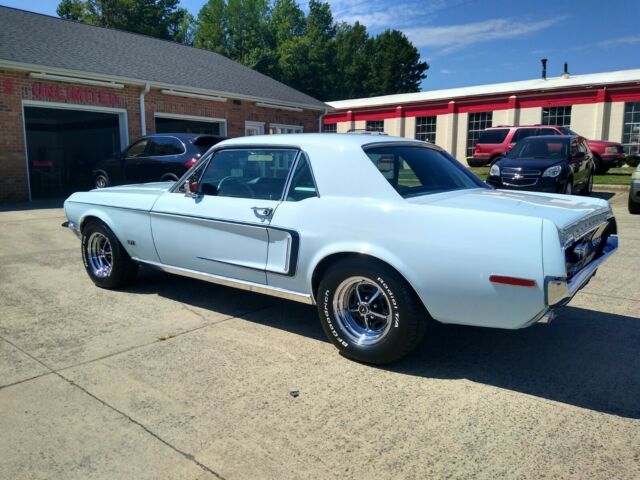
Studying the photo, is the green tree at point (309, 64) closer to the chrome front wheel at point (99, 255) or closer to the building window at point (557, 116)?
the building window at point (557, 116)

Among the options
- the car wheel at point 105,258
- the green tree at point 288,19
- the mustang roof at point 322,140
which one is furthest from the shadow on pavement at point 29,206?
the green tree at point 288,19

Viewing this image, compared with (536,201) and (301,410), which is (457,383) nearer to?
(301,410)

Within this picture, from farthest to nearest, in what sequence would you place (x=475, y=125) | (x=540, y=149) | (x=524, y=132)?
(x=475, y=125)
(x=524, y=132)
(x=540, y=149)

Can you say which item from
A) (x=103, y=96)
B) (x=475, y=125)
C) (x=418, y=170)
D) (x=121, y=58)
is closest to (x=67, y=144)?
(x=121, y=58)

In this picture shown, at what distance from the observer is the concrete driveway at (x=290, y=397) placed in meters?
2.52

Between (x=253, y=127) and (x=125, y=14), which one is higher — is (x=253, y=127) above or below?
below

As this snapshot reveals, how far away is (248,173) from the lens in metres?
4.45

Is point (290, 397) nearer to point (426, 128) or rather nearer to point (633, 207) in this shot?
point (633, 207)

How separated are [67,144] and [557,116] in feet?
77.3

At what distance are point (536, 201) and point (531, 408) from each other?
148cm

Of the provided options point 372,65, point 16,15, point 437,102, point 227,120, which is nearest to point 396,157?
point 227,120

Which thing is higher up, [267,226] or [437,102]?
[437,102]

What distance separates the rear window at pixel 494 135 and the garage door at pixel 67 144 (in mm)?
13431

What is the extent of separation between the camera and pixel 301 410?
3.00 meters
